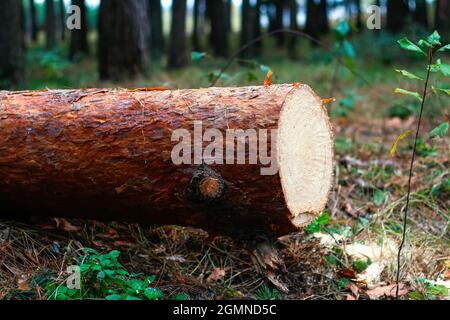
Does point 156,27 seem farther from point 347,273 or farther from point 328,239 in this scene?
point 347,273

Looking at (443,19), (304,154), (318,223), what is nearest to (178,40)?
(443,19)

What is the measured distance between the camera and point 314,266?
3227 millimetres

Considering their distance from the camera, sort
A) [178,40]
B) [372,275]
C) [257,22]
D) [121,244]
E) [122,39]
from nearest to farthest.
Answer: [372,275] → [121,244] → [122,39] → [178,40] → [257,22]

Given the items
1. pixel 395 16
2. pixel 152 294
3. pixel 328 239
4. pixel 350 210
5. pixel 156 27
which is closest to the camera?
pixel 152 294

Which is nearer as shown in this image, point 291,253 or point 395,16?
point 291,253

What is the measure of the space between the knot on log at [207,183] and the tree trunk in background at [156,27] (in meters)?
13.4

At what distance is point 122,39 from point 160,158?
5444 millimetres

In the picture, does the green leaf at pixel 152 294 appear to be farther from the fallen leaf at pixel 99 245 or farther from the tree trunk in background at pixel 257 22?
the tree trunk in background at pixel 257 22

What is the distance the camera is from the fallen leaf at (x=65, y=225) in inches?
132

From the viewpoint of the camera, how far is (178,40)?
1217cm

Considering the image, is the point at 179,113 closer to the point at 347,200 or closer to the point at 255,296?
the point at 255,296

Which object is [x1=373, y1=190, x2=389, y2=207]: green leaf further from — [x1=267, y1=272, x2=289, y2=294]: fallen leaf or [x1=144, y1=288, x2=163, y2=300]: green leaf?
[x1=144, y1=288, x2=163, y2=300]: green leaf

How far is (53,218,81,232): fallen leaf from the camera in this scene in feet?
11.0
